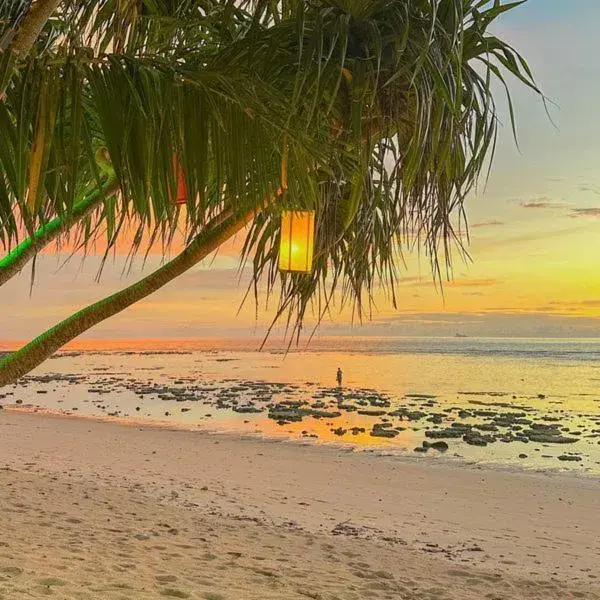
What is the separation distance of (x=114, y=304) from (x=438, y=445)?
8083 mm

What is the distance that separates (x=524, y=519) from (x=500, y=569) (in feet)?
5.91

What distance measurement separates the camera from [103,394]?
18516 mm

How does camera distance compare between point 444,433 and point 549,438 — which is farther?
point 444,433


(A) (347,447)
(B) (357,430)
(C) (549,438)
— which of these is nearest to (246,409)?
(B) (357,430)

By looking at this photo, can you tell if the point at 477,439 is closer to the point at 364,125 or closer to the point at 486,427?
the point at 486,427

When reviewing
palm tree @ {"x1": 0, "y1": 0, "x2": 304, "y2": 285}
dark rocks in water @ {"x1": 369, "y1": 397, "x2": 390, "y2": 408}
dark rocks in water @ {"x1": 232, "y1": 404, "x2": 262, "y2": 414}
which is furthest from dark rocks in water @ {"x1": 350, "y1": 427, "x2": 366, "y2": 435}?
palm tree @ {"x1": 0, "y1": 0, "x2": 304, "y2": 285}

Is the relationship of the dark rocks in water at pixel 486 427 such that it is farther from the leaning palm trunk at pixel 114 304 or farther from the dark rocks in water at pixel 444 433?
the leaning palm trunk at pixel 114 304

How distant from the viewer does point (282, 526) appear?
500 centimetres

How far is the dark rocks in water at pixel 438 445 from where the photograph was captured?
9492 millimetres

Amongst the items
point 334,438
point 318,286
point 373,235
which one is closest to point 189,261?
point 318,286

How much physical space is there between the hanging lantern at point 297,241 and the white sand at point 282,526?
1.61 m

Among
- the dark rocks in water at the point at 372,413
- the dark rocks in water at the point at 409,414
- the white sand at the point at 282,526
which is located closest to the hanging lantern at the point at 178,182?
the white sand at the point at 282,526

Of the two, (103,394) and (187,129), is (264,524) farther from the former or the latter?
(103,394)

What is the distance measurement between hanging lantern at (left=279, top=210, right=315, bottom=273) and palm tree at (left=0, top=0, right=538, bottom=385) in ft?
0.19
